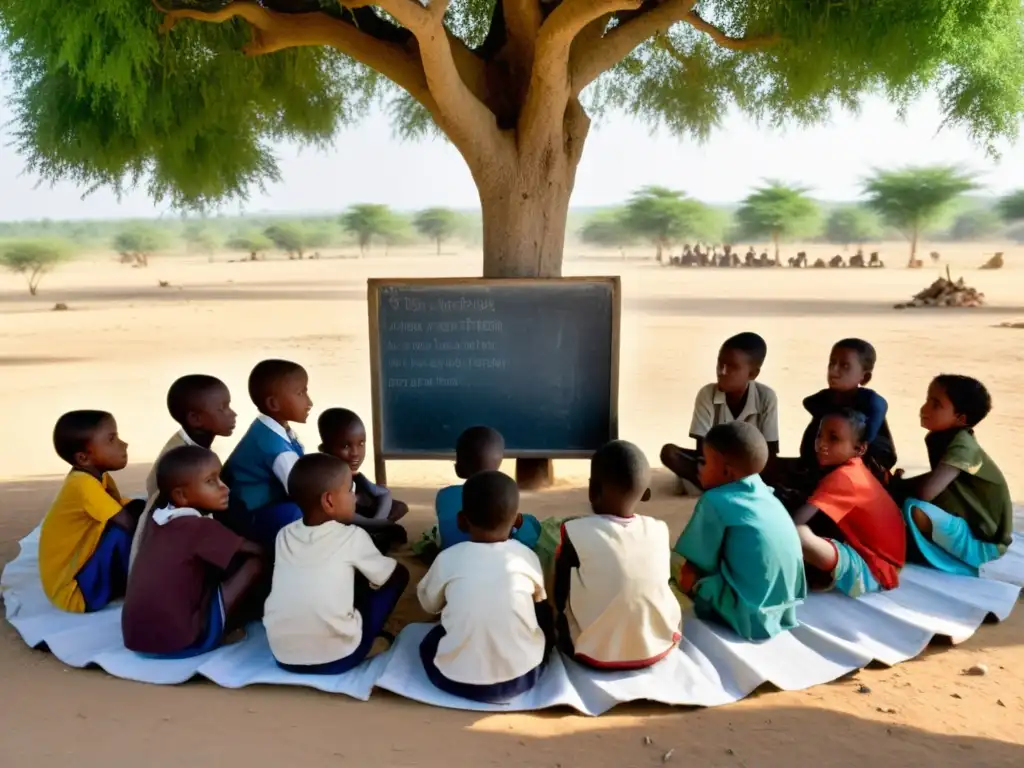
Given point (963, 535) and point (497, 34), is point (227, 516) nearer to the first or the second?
point (963, 535)

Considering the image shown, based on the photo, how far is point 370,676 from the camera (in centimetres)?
390

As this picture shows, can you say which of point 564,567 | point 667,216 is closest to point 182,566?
point 564,567

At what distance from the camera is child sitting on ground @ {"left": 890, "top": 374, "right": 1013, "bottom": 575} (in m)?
4.93

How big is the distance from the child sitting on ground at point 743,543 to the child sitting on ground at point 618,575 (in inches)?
13.6

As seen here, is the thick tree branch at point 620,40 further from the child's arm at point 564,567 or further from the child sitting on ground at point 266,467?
the child's arm at point 564,567

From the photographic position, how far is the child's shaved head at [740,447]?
13.3ft

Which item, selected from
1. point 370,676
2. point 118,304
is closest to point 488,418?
point 370,676

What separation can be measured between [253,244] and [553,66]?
66.9 m

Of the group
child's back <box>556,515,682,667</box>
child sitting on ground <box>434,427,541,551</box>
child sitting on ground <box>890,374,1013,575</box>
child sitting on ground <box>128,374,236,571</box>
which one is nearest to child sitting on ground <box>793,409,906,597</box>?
child sitting on ground <box>890,374,1013,575</box>

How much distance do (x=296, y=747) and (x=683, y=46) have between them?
26.7 feet

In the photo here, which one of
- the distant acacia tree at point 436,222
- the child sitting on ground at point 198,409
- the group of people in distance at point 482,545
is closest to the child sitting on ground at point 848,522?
the group of people in distance at point 482,545

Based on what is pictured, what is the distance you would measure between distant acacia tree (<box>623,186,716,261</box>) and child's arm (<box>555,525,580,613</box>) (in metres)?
66.0

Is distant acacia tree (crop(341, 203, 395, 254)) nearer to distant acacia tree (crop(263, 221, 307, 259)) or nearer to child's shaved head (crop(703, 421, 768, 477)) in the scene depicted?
distant acacia tree (crop(263, 221, 307, 259))

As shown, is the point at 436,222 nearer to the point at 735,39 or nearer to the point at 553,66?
the point at 735,39
